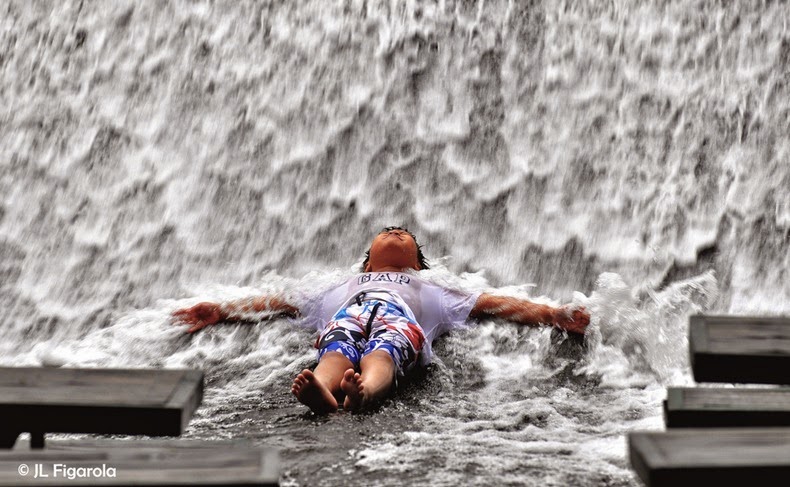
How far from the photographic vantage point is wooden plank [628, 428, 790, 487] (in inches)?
66.8

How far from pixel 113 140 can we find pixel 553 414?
12.9ft

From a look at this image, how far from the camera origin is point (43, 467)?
1.77 metres

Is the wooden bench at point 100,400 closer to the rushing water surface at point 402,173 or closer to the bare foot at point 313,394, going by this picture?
the bare foot at point 313,394

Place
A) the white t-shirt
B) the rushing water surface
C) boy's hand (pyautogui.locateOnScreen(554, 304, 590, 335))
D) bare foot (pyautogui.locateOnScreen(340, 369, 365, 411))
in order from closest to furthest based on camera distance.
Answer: bare foot (pyautogui.locateOnScreen(340, 369, 365, 411)) → the white t-shirt → boy's hand (pyautogui.locateOnScreen(554, 304, 590, 335)) → the rushing water surface

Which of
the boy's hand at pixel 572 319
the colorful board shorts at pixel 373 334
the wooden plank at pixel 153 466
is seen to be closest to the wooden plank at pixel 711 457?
the wooden plank at pixel 153 466

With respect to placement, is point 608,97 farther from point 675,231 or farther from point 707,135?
point 675,231

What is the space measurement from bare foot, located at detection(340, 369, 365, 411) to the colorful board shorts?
1.04 feet

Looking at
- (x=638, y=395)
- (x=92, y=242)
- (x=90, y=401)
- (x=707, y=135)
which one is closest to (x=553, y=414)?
Result: (x=638, y=395)

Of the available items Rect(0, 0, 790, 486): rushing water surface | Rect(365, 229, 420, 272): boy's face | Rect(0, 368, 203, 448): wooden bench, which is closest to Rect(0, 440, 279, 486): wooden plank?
Rect(0, 368, 203, 448): wooden bench

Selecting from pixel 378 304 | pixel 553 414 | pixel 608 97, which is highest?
pixel 608 97

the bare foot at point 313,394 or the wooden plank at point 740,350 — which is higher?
the wooden plank at point 740,350

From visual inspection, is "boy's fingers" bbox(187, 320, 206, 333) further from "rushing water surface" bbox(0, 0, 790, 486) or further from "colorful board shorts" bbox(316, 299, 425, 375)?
"colorful board shorts" bbox(316, 299, 425, 375)

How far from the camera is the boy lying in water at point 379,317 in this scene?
3.42 meters

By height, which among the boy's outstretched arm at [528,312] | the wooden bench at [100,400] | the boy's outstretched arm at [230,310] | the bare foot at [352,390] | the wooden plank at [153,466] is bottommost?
the bare foot at [352,390]
